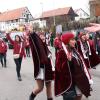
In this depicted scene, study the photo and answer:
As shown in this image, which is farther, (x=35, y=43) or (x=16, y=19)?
(x=16, y=19)

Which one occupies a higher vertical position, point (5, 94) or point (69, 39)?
point (69, 39)

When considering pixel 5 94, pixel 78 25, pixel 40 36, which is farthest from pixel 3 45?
pixel 78 25

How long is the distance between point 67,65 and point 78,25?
48098mm

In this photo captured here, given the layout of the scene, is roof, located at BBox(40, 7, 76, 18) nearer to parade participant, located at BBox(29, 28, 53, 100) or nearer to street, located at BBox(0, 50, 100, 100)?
street, located at BBox(0, 50, 100, 100)

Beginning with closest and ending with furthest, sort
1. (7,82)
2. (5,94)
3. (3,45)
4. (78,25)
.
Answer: (5,94)
(7,82)
(3,45)
(78,25)

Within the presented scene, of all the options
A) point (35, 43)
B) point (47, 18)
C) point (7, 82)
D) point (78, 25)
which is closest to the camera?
point (35, 43)

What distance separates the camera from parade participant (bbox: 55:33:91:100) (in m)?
6.50

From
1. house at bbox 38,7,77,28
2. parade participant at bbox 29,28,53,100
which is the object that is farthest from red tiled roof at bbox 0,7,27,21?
parade participant at bbox 29,28,53,100

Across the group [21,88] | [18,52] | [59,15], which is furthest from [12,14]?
[21,88]

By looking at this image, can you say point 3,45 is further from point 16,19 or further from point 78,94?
point 16,19

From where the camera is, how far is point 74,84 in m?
6.53

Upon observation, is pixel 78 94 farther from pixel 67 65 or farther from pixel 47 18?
pixel 47 18

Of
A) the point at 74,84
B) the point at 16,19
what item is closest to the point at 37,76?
the point at 74,84

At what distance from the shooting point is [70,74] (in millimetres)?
6492
